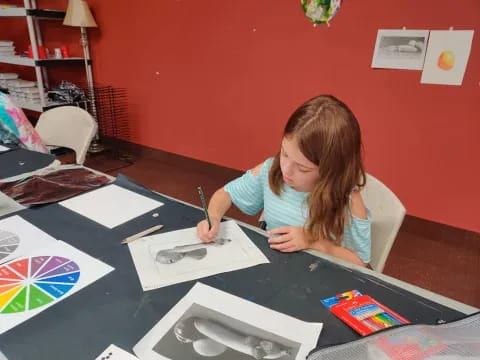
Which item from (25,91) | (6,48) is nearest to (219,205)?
(25,91)

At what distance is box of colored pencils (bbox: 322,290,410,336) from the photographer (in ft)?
1.82

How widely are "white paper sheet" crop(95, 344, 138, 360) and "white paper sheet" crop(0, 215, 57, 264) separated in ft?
1.15

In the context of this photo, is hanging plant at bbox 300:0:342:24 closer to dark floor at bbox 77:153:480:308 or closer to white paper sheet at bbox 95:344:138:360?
dark floor at bbox 77:153:480:308

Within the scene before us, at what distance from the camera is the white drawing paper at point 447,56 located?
171 centimetres

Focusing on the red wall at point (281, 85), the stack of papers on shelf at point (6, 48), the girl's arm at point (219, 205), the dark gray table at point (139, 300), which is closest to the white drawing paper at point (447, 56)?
the red wall at point (281, 85)

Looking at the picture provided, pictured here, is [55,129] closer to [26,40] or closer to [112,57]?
[112,57]

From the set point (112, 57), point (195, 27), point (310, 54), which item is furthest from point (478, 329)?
point (112, 57)

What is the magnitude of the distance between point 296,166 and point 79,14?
2741 mm

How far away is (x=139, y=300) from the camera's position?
1.99ft

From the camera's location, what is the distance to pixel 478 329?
18.4 inches

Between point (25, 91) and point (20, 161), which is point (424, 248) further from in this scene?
point (25, 91)

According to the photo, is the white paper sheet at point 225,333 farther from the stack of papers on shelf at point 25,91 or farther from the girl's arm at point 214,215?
the stack of papers on shelf at point 25,91

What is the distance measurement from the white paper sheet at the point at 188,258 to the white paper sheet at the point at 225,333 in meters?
0.08

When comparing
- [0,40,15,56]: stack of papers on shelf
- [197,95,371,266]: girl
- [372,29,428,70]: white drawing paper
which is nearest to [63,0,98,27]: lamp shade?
[0,40,15,56]: stack of papers on shelf
